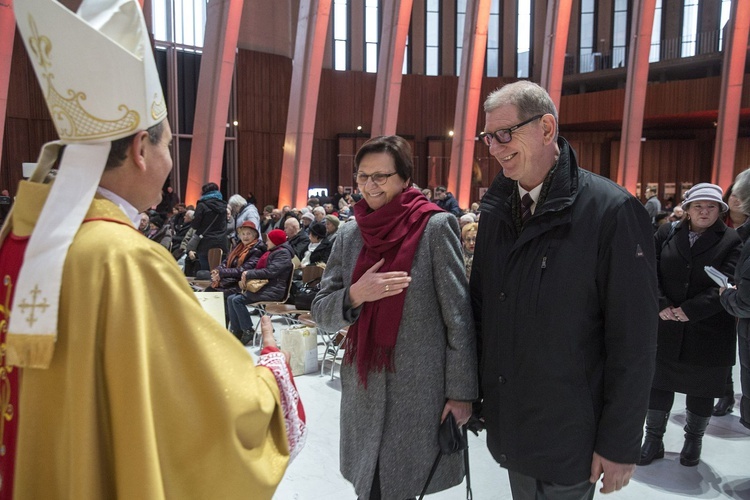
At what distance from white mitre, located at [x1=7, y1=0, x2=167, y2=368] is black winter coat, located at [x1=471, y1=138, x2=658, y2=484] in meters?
1.14

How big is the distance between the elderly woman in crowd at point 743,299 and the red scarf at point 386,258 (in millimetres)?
1778

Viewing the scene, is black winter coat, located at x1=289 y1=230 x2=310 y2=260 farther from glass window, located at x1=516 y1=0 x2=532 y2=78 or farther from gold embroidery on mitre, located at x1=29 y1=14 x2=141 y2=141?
glass window, located at x1=516 y1=0 x2=532 y2=78

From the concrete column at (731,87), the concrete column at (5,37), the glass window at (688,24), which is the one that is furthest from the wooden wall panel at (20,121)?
the glass window at (688,24)

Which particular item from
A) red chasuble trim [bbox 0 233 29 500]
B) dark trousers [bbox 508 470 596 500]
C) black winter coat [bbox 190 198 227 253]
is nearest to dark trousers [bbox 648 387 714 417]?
dark trousers [bbox 508 470 596 500]

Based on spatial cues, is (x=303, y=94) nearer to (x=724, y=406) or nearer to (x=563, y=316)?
(x=724, y=406)

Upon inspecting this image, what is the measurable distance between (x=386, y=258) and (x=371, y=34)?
21926 millimetres

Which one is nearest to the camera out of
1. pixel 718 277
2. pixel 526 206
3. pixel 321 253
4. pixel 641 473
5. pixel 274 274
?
pixel 526 206

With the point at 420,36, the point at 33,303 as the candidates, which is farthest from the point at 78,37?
the point at 420,36

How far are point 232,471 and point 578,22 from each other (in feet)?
81.2

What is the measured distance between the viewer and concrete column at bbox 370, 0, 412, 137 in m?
16.3

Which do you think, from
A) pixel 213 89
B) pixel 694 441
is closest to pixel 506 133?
pixel 694 441

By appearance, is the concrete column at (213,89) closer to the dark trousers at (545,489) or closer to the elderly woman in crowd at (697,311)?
the elderly woman in crowd at (697,311)

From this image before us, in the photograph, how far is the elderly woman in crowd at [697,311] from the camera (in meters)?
3.45

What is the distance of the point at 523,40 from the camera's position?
23484mm
